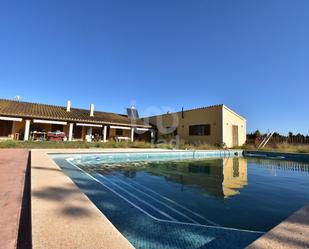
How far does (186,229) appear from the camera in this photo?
125 inches

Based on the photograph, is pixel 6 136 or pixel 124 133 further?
pixel 124 133

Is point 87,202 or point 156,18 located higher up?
point 156,18

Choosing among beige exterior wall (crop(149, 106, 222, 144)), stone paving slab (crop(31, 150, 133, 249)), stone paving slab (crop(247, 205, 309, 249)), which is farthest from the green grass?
stone paving slab (crop(31, 150, 133, 249))

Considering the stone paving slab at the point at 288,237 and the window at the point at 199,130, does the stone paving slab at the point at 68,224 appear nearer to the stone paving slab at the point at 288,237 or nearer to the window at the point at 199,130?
the stone paving slab at the point at 288,237

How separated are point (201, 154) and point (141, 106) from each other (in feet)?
55.0

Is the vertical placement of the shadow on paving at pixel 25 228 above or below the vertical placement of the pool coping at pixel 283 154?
below

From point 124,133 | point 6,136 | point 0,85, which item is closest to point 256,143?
point 124,133

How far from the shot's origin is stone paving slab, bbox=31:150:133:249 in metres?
1.96

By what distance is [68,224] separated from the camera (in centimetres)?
242

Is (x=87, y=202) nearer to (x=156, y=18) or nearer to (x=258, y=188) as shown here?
(x=258, y=188)

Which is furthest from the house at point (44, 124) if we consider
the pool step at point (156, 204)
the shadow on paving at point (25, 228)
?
the shadow on paving at point (25, 228)

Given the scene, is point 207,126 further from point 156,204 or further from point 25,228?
point 25,228

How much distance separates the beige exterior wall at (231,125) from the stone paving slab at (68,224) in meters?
20.0

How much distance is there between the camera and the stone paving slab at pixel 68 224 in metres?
1.96
